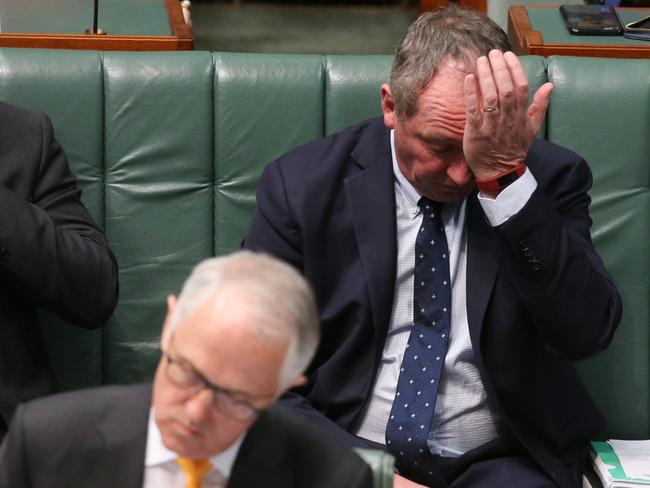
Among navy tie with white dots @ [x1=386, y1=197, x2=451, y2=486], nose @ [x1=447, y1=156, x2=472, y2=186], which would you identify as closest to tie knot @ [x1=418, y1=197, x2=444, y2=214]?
navy tie with white dots @ [x1=386, y1=197, x2=451, y2=486]

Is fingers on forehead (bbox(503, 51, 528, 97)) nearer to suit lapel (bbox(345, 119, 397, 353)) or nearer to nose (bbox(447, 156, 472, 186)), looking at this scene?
nose (bbox(447, 156, 472, 186))

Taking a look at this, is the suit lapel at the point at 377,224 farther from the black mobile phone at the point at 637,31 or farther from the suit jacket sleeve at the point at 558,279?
the black mobile phone at the point at 637,31

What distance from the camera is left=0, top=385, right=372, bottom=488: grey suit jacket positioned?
138 cm

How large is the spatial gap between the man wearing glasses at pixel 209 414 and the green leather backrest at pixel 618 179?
1.24 m

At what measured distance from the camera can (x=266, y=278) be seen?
1272mm

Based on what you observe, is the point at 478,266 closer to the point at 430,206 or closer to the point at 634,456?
the point at 430,206

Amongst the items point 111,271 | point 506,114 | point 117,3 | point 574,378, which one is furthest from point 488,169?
point 117,3

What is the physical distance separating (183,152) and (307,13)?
5.06 m

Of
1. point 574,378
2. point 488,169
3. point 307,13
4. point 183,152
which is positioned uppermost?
point 488,169

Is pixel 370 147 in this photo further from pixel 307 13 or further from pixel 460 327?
pixel 307 13

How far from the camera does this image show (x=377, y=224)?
2199 millimetres

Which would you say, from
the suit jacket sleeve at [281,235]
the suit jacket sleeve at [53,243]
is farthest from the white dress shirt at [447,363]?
the suit jacket sleeve at [53,243]

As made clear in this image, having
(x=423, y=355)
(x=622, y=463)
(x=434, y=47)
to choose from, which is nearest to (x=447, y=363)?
(x=423, y=355)

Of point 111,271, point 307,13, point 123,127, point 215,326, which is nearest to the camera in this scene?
point 215,326
